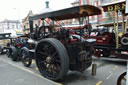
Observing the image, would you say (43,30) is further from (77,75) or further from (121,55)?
(121,55)

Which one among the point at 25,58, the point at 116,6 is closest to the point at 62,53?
the point at 116,6

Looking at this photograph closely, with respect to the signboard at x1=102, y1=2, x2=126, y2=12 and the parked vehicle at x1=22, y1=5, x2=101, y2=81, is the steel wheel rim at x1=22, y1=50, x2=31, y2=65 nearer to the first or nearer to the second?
the parked vehicle at x1=22, y1=5, x2=101, y2=81

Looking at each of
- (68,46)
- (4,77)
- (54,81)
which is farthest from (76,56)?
(4,77)

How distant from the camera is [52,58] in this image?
370 cm

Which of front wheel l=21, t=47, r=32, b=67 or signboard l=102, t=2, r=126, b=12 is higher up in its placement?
signboard l=102, t=2, r=126, b=12

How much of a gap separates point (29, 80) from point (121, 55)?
4.35 meters

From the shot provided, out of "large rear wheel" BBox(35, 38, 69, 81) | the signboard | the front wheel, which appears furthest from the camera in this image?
the front wheel

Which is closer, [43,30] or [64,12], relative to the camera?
[64,12]

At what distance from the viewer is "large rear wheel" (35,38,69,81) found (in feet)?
10.8

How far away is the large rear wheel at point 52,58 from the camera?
10.8 feet

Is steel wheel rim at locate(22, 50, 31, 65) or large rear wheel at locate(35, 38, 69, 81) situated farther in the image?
steel wheel rim at locate(22, 50, 31, 65)

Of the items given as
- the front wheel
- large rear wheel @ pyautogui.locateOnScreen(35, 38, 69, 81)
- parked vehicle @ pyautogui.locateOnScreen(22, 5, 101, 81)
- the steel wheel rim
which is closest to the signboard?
parked vehicle @ pyautogui.locateOnScreen(22, 5, 101, 81)

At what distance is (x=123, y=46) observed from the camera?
548cm

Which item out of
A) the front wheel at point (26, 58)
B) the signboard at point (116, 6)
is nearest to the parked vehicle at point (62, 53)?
the signboard at point (116, 6)
